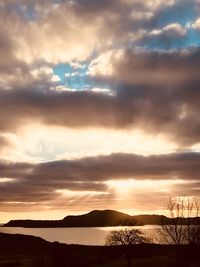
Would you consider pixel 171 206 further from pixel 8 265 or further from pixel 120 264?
pixel 8 265

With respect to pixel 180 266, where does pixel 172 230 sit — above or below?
above

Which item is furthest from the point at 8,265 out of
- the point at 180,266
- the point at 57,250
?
the point at 180,266

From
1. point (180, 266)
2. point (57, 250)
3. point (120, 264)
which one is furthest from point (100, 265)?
point (180, 266)

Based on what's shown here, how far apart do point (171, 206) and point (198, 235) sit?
300 inches

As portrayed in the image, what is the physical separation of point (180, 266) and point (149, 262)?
26016 millimetres

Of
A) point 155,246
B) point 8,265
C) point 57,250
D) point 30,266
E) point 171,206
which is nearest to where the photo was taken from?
point 171,206

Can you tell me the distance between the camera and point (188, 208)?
78000mm

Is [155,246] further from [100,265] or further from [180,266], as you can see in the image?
[180,266]

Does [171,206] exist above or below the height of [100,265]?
above

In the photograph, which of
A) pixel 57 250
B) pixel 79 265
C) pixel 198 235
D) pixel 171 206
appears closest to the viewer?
pixel 198 235

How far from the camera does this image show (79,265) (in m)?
103

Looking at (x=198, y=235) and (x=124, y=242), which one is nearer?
(x=198, y=235)

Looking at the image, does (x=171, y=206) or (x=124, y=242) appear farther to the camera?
(x=124, y=242)

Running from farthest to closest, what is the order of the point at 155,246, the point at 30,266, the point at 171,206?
the point at 155,246, the point at 30,266, the point at 171,206
